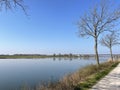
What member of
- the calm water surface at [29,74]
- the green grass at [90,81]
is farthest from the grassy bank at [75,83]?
the calm water surface at [29,74]

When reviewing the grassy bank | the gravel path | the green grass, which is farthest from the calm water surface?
the gravel path

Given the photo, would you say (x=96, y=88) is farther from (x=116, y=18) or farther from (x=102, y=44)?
Answer: (x=102, y=44)

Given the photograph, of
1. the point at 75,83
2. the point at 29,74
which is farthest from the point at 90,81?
the point at 29,74

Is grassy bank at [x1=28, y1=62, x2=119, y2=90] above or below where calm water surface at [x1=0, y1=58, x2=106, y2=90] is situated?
above

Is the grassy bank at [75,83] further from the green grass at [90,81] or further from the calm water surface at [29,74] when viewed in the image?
the calm water surface at [29,74]

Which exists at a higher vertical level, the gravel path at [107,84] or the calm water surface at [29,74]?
the gravel path at [107,84]

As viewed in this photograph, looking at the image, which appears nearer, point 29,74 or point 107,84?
point 107,84

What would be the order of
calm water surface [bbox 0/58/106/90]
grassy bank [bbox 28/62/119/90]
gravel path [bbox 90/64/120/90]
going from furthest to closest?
1. calm water surface [bbox 0/58/106/90]
2. grassy bank [bbox 28/62/119/90]
3. gravel path [bbox 90/64/120/90]

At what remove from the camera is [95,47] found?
18703 mm

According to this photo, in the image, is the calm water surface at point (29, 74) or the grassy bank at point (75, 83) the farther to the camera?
the calm water surface at point (29, 74)

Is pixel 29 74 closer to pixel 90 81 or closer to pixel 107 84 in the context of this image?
pixel 90 81

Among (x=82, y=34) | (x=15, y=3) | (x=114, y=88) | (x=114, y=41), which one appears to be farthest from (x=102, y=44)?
(x=15, y=3)

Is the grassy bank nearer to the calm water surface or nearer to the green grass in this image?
the green grass

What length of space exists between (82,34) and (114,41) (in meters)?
12.7
